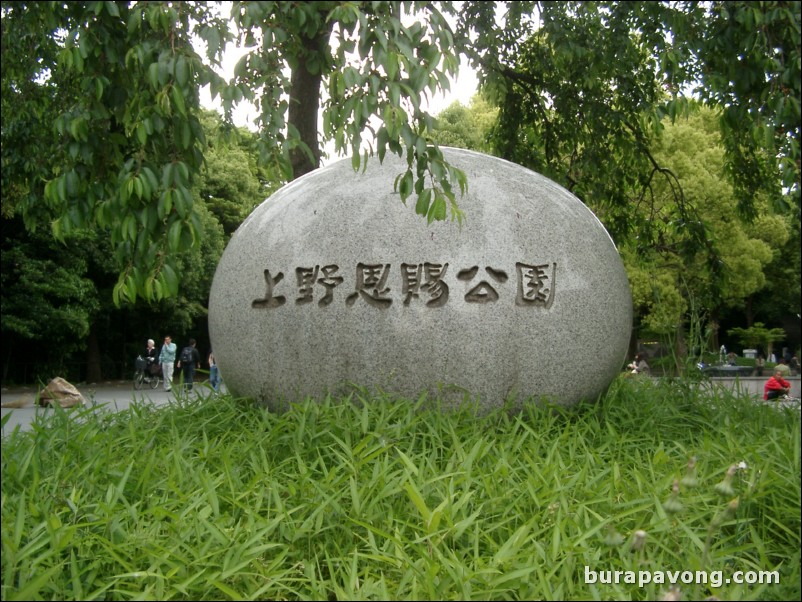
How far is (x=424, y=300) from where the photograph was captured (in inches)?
193

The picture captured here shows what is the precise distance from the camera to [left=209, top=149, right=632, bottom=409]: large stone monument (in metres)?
4.89

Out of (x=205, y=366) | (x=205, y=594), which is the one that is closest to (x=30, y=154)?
(x=205, y=594)

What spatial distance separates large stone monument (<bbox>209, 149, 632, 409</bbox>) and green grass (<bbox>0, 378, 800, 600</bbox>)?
0.90ft

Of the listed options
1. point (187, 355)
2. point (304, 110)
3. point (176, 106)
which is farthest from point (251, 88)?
point (187, 355)

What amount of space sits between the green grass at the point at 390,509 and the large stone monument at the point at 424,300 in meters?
0.27

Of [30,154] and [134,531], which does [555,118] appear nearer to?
[30,154]

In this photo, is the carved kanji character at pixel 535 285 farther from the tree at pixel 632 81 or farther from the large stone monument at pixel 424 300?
the tree at pixel 632 81

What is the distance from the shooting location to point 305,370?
5.05 m

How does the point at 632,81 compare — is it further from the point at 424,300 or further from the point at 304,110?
the point at 424,300

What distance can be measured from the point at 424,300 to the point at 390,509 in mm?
1712

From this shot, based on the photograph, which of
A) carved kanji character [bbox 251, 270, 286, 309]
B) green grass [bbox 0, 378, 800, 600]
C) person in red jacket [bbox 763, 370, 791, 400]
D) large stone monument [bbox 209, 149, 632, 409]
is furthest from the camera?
person in red jacket [bbox 763, 370, 791, 400]

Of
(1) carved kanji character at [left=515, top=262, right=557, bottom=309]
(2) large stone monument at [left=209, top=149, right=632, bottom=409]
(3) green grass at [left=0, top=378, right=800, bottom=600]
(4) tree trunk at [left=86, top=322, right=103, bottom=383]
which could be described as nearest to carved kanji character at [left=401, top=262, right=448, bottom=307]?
(2) large stone monument at [left=209, top=149, right=632, bottom=409]

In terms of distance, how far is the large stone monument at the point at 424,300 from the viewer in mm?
4891

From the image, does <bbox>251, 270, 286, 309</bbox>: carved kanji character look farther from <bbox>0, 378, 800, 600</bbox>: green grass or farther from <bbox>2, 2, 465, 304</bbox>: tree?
<bbox>2, 2, 465, 304</bbox>: tree
